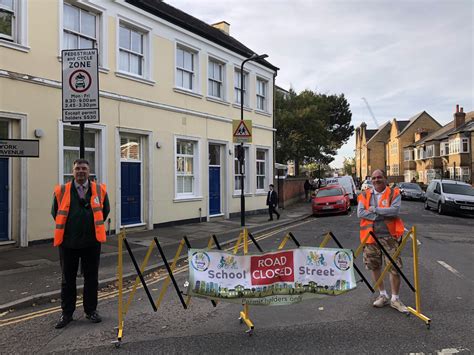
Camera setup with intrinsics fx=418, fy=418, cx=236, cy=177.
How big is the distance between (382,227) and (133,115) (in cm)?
965

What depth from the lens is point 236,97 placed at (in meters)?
19.4

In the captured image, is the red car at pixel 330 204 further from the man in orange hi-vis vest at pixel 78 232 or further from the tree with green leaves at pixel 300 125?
the man in orange hi-vis vest at pixel 78 232

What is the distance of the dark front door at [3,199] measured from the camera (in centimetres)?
979

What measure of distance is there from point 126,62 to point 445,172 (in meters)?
48.7

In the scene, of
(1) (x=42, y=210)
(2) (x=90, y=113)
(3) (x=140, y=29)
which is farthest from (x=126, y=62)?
(2) (x=90, y=113)

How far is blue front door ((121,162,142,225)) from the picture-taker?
13.1m

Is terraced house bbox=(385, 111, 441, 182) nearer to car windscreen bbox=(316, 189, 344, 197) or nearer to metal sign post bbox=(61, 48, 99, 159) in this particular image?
car windscreen bbox=(316, 189, 344, 197)

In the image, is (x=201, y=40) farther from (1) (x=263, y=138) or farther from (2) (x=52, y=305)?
(2) (x=52, y=305)

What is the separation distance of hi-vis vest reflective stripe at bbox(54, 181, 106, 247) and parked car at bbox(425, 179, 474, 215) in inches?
744

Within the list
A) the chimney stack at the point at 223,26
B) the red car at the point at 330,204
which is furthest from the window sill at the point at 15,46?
the chimney stack at the point at 223,26

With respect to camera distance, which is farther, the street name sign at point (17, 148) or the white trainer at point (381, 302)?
the street name sign at point (17, 148)

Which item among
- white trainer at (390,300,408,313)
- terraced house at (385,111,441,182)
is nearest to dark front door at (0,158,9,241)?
white trainer at (390,300,408,313)

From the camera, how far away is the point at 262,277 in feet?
15.1

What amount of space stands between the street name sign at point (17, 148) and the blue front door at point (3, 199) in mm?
3130
